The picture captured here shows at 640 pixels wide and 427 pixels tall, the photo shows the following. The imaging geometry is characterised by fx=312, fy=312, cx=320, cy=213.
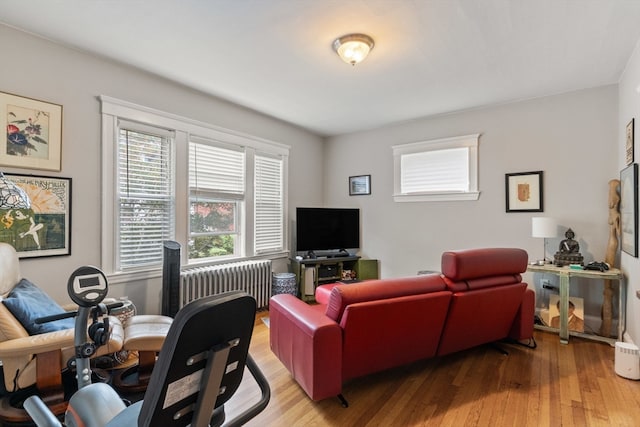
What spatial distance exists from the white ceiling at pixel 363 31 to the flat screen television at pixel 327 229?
1.76 metres

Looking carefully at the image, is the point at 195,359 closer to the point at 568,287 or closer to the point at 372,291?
the point at 372,291

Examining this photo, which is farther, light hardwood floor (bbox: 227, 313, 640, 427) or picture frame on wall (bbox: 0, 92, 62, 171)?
picture frame on wall (bbox: 0, 92, 62, 171)

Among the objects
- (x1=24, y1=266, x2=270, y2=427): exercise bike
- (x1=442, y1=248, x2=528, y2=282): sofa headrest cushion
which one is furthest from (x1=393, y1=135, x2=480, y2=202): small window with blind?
(x1=24, y1=266, x2=270, y2=427): exercise bike

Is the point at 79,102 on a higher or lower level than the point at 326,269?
higher

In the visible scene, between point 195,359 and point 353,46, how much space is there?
2.47 metres

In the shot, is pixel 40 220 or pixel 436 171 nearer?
pixel 40 220

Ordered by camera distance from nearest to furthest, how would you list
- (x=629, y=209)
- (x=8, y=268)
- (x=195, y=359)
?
(x=195, y=359) → (x=8, y=268) → (x=629, y=209)

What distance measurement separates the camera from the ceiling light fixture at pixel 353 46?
246cm

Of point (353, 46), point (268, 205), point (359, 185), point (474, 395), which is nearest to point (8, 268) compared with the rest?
point (268, 205)

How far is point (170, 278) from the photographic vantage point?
3047mm

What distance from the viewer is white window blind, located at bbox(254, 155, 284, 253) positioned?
450cm

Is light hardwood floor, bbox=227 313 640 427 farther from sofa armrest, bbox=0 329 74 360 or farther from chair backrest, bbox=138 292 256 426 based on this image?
chair backrest, bbox=138 292 256 426

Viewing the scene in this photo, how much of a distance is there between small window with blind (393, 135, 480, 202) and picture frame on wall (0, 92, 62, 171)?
13.4 feet

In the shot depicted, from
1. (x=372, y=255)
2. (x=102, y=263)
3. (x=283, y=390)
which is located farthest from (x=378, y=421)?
(x=372, y=255)
